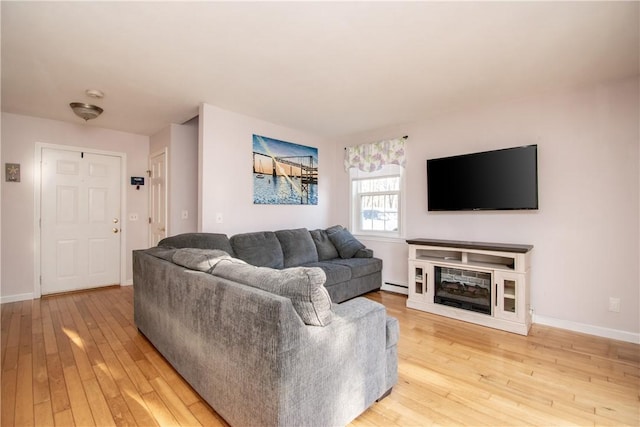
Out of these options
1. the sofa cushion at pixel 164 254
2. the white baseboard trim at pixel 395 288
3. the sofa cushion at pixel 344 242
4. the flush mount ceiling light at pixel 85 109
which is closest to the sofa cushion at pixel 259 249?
the sofa cushion at pixel 164 254

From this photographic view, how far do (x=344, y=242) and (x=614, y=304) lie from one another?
112 inches

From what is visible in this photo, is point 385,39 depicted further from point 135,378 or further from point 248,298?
point 135,378

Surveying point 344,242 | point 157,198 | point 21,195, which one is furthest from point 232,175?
point 21,195

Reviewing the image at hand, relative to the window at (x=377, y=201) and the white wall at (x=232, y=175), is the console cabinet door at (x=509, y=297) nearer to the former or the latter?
the window at (x=377, y=201)

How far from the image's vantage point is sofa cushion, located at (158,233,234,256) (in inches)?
116

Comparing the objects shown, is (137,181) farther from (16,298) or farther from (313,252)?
(313,252)

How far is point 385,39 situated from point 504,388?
2.50 m

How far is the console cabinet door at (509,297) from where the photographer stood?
280 cm

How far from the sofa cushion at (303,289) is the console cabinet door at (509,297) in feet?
7.44

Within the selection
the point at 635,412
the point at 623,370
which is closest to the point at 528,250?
the point at 623,370

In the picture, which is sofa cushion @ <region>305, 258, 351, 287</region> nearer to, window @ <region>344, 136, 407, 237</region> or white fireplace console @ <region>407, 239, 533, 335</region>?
white fireplace console @ <region>407, 239, 533, 335</region>

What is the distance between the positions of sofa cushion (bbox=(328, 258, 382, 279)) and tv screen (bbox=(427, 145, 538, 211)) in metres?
1.07

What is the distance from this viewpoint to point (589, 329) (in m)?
2.80

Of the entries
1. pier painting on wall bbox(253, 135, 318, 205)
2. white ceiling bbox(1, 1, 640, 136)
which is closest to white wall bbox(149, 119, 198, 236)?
white ceiling bbox(1, 1, 640, 136)
